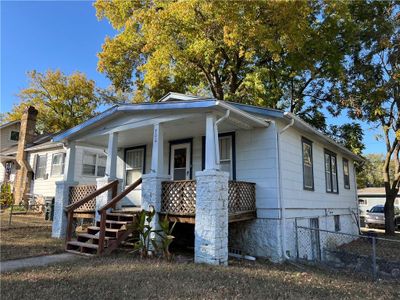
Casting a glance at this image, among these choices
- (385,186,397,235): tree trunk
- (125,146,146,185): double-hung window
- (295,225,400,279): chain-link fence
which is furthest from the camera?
(385,186,397,235): tree trunk

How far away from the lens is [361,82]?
16891 mm

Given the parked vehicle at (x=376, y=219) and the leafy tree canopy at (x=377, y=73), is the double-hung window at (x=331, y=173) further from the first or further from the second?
the parked vehicle at (x=376, y=219)

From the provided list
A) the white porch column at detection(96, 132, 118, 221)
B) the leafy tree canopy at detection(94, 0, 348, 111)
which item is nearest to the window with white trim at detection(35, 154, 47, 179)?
the leafy tree canopy at detection(94, 0, 348, 111)

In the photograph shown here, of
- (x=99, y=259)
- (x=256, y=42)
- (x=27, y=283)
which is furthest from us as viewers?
(x=256, y=42)

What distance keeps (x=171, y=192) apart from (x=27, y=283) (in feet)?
12.6

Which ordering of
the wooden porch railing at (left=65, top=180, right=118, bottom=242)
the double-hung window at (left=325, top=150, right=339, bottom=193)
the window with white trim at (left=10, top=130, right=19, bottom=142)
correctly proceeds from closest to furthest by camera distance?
the wooden porch railing at (left=65, top=180, right=118, bottom=242), the double-hung window at (left=325, top=150, right=339, bottom=193), the window with white trim at (left=10, top=130, right=19, bottom=142)

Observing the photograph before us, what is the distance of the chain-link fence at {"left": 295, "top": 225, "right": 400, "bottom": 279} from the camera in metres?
8.36

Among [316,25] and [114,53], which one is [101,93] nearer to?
[114,53]

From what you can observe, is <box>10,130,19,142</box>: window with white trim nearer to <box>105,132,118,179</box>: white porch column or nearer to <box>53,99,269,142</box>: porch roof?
<box>53,99,269,142</box>: porch roof

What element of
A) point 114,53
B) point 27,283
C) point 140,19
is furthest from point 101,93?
point 27,283

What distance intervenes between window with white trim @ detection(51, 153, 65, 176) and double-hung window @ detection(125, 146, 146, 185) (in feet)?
24.8

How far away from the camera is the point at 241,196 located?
8.48 meters

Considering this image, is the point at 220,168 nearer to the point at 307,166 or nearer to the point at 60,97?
the point at 307,166

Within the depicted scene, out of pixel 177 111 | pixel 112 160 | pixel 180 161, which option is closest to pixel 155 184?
pixel 177 111
